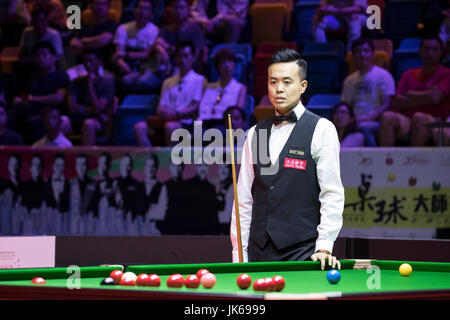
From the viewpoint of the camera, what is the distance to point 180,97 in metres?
6.17

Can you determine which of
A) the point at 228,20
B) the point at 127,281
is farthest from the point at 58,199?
the point at 127,281

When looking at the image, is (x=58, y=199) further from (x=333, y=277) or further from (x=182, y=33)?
(x=333, y=277)

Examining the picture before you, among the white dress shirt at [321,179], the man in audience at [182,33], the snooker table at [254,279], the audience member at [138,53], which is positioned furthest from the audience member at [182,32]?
the snooker table at [254,279]

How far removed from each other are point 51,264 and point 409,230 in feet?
7.99

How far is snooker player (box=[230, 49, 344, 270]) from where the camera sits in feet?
9.62

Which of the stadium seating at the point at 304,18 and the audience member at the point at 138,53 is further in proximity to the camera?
the stadium seating at the point at 304,18

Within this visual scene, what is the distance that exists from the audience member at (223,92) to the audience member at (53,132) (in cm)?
119

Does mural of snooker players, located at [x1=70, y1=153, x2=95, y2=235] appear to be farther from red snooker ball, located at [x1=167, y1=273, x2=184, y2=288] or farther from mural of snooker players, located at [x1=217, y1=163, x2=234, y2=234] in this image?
red snooker ball, located at [x1=167, y1=273, x2=184, y2=288]

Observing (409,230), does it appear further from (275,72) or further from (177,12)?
(177,12)

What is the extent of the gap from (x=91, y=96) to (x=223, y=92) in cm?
130

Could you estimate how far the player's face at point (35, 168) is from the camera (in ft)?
17.8

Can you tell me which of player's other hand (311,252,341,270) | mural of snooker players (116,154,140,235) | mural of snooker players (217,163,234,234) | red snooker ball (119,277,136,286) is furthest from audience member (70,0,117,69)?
red snooker ball (119,277,136,286)

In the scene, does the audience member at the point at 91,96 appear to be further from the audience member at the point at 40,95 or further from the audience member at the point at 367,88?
the audience member at the point at 367,88
